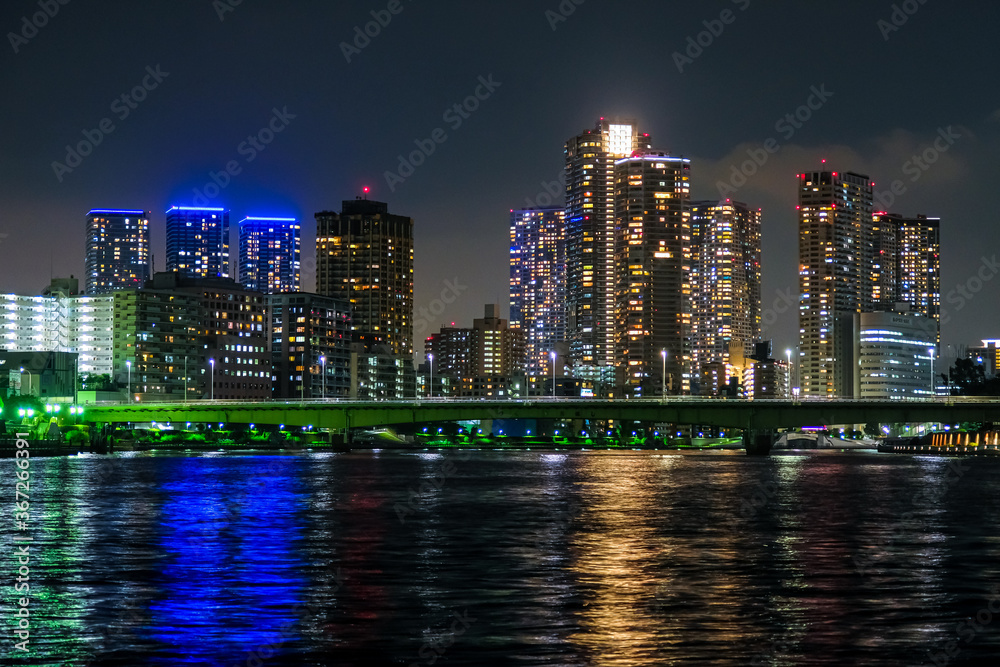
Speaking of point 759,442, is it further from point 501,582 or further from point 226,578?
point 226,578

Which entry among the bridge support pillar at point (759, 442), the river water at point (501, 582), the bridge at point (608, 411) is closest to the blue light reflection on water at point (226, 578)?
the river water at point (501, 582)

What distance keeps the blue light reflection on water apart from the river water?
0.11 metres

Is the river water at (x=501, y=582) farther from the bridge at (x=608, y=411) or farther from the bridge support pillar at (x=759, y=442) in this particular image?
the bridge support pillar at (x=759, y=442)

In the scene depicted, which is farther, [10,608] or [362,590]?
[362,590]

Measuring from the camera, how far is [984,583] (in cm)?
3850

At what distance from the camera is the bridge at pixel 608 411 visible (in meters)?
166

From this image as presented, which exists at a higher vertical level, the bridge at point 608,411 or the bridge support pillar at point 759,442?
the bridge at point 608,411

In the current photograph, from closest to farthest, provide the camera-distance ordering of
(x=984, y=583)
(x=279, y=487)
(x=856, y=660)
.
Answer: (x=856, y=660)
(x=984, y=583)
(x=279, y=487)

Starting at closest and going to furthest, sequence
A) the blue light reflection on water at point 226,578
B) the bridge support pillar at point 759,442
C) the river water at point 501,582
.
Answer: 1. the river water at point 501,582
2. the blue light reflection on water at point 226,578
3. the bridge support pillar at point 759,442

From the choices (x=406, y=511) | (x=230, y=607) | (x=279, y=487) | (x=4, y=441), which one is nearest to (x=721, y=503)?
(x=406, y=511)

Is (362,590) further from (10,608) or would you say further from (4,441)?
(4,441)

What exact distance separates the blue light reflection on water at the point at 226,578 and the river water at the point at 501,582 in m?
0.11

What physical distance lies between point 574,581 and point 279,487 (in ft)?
189

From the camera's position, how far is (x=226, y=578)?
3809 cm
